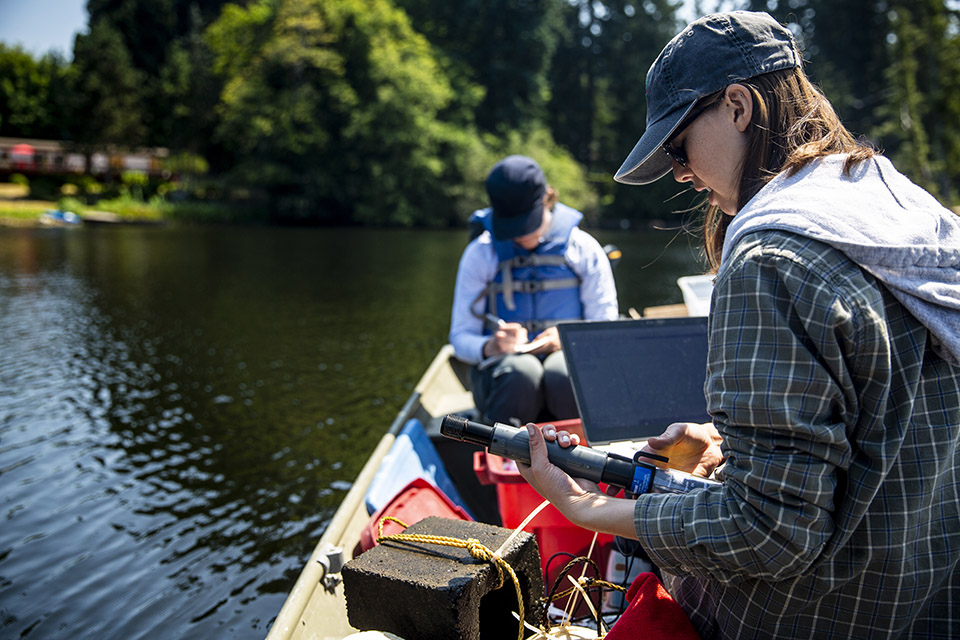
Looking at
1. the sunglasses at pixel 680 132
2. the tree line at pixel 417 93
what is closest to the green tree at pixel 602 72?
the tree line at pixel 417 93

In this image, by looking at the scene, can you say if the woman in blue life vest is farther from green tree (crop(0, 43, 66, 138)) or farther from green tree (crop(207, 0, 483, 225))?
green tree (crop(0, 43, 66, 138))

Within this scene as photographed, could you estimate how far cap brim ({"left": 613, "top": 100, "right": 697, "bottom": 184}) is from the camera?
1373 millimetres

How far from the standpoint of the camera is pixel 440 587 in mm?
1872

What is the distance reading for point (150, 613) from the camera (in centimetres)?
429

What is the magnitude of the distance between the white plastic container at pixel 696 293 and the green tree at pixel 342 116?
3137 cm

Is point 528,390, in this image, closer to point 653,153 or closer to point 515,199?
point 515,199

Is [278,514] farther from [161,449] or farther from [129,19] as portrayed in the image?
[129,19]

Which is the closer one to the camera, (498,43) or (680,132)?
(680,132)

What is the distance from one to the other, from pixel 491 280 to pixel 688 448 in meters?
2.39

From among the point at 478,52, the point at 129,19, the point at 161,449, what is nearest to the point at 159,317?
the point at 161,449

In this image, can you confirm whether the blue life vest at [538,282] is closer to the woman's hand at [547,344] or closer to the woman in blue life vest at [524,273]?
the woman in blue life vest at [524,273]

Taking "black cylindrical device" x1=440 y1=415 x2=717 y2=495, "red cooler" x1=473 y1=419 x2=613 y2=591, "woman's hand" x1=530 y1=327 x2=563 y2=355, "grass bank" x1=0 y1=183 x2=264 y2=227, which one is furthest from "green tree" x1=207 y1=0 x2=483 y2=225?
"black cylindrical device" x1=440 y1=415 x2=717 y2=495

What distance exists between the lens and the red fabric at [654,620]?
4.84ft

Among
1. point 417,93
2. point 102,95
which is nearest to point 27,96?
point 102,95
